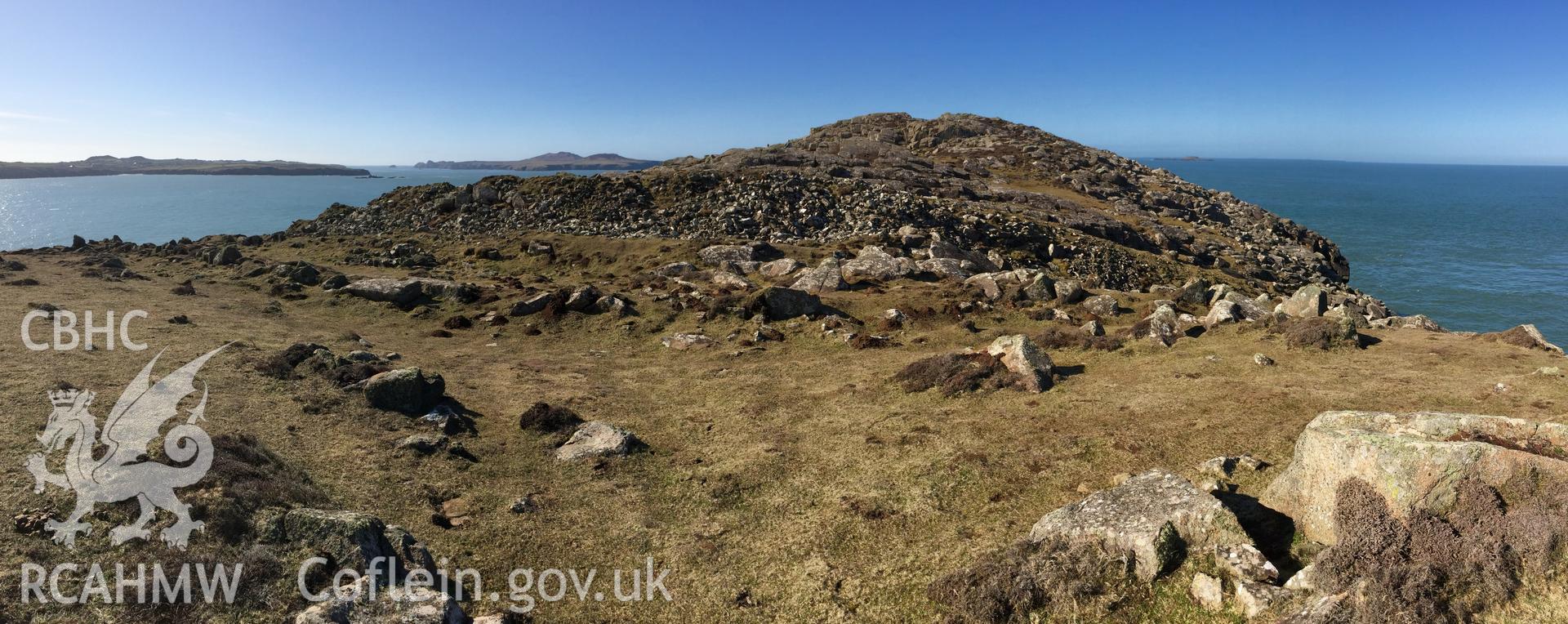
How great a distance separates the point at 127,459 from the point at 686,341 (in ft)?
76.0

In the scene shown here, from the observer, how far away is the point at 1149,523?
468 inches

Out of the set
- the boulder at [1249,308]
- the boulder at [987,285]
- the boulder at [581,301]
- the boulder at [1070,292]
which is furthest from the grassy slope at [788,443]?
the boulder at [987,285]

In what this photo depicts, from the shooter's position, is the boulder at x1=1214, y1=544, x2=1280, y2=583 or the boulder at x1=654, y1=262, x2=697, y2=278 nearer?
the boulder at x1=1214, y1=544, x2=1280, y2=583

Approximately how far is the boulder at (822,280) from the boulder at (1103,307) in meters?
→ 15.3

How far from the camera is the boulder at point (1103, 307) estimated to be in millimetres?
36594

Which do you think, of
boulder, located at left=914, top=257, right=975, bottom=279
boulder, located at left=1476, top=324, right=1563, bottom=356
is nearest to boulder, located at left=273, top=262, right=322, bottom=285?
boulder, located at left=914, top=257, right=975, bottom=279

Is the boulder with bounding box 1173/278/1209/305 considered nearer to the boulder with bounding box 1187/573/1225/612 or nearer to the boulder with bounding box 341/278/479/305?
the boulder with bounding box 1187/573/1225/612

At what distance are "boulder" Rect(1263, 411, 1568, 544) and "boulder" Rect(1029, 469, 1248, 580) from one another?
179cm

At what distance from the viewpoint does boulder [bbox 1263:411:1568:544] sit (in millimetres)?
10086

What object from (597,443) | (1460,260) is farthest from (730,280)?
(1460,260)

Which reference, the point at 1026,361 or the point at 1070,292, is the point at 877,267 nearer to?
the point at 1070,292

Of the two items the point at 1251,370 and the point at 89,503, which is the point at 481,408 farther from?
the point at 1251,370

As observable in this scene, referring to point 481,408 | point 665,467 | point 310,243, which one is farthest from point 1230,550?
point 310,243

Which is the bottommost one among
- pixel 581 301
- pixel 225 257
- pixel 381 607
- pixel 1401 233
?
pixel 381 607
